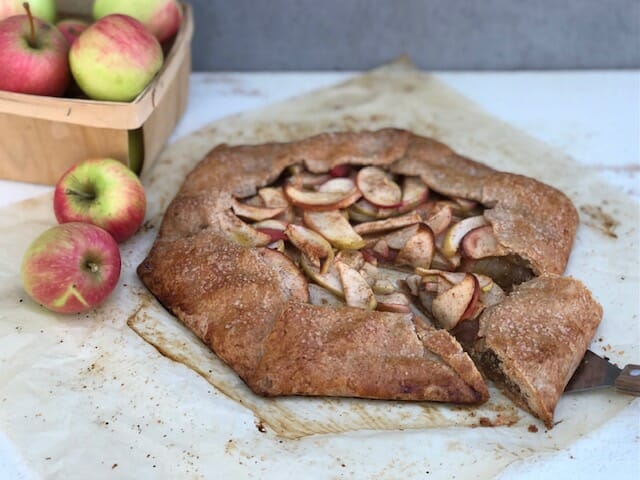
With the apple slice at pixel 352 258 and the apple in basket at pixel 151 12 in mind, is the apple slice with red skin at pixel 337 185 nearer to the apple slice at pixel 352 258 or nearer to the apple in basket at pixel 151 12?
the apple slice at pixel 352 258

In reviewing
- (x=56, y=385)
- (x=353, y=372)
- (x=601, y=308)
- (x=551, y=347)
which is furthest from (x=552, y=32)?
(x=56, y=385)

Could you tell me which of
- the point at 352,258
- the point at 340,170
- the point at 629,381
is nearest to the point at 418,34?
the point at 340,170

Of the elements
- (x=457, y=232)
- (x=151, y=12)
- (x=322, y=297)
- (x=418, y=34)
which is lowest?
(x=322, y=297)

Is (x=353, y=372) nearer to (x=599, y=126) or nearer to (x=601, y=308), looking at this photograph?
(x=601, y=308)

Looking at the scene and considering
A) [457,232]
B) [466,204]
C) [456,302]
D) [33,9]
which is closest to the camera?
[456,302]

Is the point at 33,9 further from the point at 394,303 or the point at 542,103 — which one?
the point at 542,103

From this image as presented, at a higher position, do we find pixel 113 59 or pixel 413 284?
pixel 113 59

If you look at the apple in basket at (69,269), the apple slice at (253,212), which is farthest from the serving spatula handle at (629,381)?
the apple in basket at (69,269)

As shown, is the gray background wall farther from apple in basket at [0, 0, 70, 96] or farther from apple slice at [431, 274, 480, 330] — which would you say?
apple slice at [431, 274, 480, 330]
